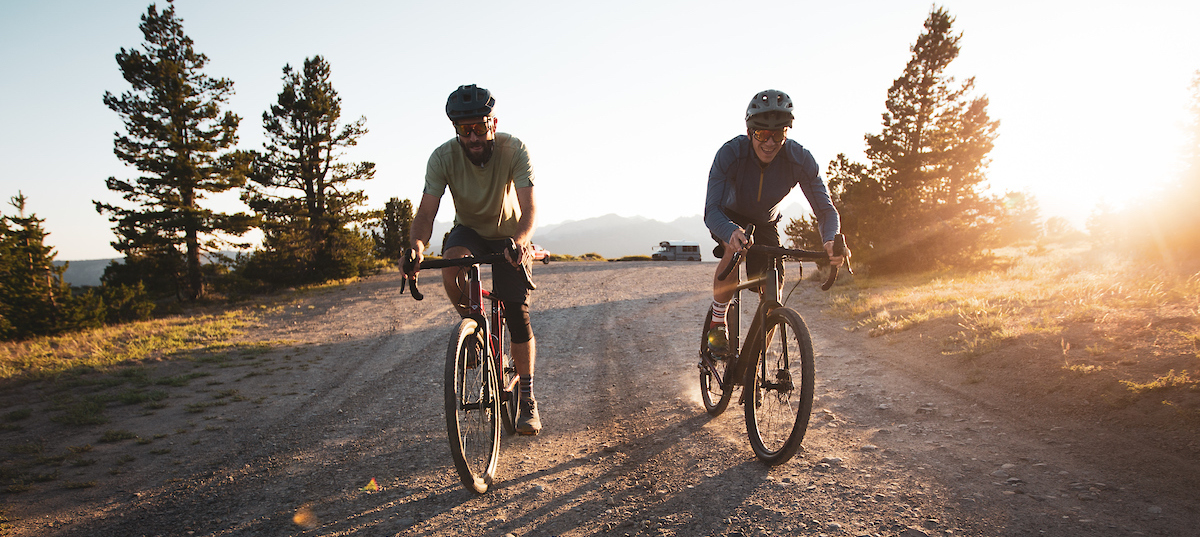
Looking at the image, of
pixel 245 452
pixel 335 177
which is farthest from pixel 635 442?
pixel 335 177

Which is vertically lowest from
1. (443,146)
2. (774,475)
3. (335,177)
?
(774,475)

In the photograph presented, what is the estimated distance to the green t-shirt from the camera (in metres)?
3.72

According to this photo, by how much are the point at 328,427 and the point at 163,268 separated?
103 ft

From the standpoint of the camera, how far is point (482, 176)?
3.73 m

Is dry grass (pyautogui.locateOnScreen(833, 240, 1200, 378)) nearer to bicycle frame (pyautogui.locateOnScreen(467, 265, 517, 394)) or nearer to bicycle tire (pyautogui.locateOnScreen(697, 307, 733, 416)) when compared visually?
bicycle tire (pyautogui.locateOnScreen(697, 307, 733, 416))

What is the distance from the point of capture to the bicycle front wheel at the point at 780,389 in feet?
10.2

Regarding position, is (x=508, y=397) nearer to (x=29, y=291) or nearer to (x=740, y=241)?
(x=740, y=241)

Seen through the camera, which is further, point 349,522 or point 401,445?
point 401,445

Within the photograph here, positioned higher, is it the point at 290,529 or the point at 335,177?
the point at 335,177

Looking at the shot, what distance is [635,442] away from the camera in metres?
3.93

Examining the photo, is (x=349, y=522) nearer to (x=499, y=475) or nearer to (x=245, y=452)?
(x=499, y=475)

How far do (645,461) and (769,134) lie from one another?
2.58 metres

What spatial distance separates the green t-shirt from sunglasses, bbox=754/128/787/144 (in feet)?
5.74

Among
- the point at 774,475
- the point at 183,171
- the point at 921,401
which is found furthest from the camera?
the point at 183,171
